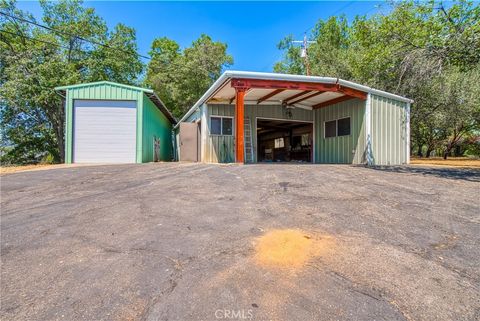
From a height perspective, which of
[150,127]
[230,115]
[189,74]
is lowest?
[150,127]

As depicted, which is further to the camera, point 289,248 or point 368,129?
point 368,129

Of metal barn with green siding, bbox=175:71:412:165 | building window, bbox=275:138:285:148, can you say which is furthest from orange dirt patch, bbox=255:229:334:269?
building window, bbox=275:138:285:148

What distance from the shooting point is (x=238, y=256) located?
2.34 metres

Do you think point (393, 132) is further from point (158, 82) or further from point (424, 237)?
point (158, 82)

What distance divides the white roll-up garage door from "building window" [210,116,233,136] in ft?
11.3

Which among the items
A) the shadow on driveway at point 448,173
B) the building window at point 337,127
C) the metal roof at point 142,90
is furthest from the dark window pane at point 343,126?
the metal roof at point 142,90

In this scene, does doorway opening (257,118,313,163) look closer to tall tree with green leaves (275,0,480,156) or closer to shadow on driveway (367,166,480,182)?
tall tree with green leaves (275,0,480,156)

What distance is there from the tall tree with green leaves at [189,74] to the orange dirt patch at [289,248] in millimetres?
21971

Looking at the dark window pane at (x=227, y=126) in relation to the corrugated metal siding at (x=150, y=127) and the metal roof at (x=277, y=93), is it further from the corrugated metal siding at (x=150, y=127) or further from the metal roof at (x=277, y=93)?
the corrugated metal siding at (x=150, y=127)

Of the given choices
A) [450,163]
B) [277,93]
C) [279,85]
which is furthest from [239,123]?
[450,163]

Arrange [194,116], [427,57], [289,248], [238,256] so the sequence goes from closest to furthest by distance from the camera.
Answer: [238,256] < [289,248] < [427,57] < [194,116]

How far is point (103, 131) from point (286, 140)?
10.3 m

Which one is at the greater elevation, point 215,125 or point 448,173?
point 215,125

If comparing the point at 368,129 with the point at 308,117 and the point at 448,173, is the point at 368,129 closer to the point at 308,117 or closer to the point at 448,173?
the point at 448,173
